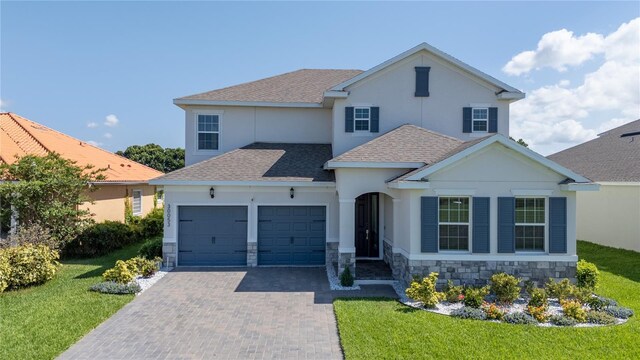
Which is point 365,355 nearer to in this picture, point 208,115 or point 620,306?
point 620,306

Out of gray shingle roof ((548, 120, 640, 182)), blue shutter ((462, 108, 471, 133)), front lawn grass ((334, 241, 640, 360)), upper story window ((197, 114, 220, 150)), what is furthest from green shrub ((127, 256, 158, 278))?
gray shingle roof ((548, 120, 640, 182))

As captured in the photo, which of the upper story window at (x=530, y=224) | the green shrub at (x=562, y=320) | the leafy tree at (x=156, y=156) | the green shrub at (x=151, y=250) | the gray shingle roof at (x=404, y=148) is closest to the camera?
the green shrub at (x=562, y=320)

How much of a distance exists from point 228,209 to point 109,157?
1376 cm

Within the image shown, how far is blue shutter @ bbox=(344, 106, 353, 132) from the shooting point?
14.4m

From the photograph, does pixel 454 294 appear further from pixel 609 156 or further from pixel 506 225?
pixel 609 156

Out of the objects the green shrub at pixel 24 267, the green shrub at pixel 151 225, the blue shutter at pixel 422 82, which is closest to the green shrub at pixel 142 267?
the green shrub at pixel 24 267

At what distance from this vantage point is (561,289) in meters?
9.52

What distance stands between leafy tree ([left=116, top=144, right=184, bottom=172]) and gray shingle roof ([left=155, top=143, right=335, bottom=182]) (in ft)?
166

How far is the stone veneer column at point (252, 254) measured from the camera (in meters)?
13.8

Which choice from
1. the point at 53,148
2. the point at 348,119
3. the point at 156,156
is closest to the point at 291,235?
the point at 348,119

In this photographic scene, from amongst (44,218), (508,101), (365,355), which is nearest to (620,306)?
(365,355)

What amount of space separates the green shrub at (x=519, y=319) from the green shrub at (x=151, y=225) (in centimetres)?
1704

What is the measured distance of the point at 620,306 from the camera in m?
9.26

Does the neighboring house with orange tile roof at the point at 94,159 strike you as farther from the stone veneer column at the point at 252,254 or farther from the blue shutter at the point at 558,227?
the blue shutter at the point at 558,227
